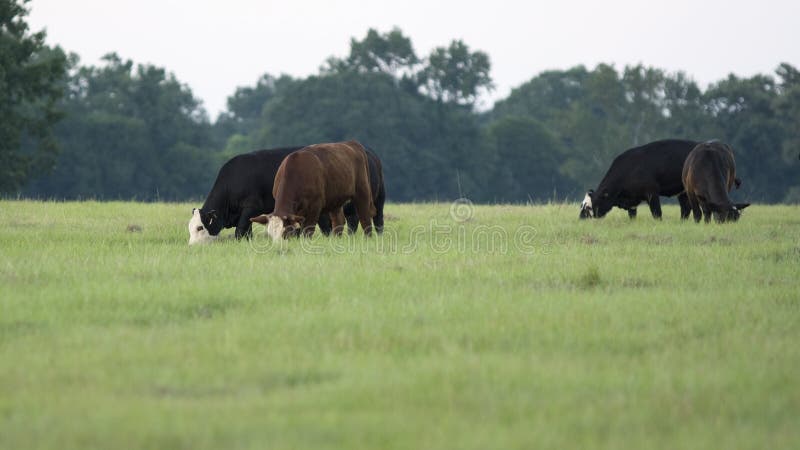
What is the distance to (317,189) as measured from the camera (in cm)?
1438

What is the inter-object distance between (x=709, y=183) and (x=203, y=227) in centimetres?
870

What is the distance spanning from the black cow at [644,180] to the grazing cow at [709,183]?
4.95ft

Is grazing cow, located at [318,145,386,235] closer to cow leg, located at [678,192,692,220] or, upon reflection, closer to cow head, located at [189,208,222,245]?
cow head, located at [189,208,222,245]

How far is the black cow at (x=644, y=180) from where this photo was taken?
806 inches

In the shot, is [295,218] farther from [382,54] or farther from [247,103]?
[247,103]

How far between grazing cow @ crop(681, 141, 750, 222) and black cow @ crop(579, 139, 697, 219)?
4.95 ft

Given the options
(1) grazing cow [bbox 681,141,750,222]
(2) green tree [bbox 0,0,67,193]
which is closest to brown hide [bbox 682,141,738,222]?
(1) grazing cow [bbox 681,141,750,222]

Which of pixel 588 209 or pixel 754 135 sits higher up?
pixel 754 135

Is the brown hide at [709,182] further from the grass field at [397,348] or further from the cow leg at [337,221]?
the cow leg at [337,221]

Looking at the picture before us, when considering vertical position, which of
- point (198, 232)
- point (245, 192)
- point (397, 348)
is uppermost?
point (245, 192)

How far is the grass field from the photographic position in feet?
17.8

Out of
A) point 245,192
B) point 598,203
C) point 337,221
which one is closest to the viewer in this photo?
point 245,192

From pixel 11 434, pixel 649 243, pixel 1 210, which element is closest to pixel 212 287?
pixel 11 434

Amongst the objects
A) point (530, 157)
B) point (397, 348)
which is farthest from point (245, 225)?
point (530, 157)
